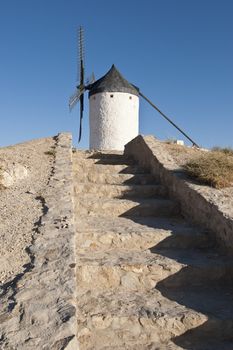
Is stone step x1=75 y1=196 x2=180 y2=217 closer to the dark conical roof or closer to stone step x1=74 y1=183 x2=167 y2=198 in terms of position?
stone step x1=74 y1=183 x2=167 y2=198

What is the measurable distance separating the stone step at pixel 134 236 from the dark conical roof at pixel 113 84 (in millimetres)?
12551

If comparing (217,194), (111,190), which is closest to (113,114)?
(111,190)

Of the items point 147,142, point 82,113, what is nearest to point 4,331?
point 147,142

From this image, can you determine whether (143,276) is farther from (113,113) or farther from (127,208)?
(113,113)

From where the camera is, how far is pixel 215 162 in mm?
6523

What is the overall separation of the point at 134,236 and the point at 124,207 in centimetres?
124

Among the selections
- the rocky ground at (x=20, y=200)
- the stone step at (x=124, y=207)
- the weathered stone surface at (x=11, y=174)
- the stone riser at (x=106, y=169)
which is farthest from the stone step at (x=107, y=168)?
the stone step at (x=124, y=207)

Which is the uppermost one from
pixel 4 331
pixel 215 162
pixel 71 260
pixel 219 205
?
pixel 215 162

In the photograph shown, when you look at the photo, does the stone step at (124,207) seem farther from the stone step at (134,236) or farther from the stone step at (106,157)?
the stone step at (106,157)

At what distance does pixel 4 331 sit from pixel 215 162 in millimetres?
4807

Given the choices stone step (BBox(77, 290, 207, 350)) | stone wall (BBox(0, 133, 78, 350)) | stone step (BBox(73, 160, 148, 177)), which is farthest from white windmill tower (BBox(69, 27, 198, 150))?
stone step (BBox(77, 290, 207, 350))

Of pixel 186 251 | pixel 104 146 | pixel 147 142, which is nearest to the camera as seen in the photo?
pixel 186 251

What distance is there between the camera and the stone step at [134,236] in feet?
16.5

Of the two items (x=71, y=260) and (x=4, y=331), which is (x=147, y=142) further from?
(x=4, y=331)
